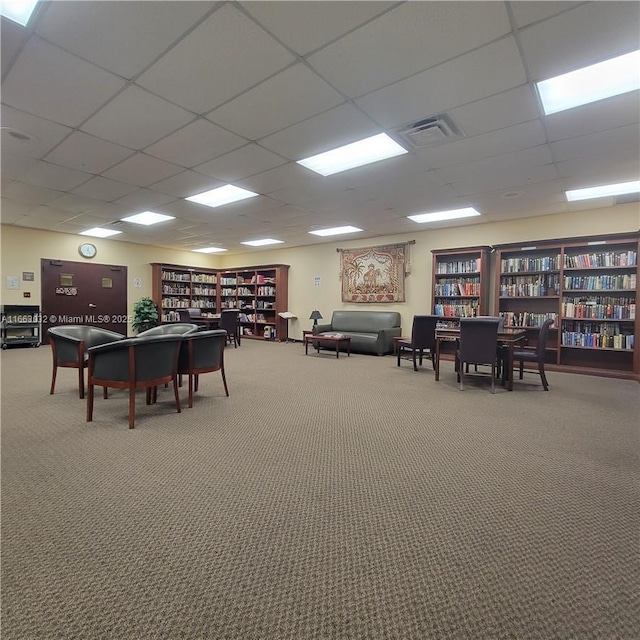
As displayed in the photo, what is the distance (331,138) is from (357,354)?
4.94 m

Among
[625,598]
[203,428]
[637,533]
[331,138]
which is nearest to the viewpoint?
[625,598]

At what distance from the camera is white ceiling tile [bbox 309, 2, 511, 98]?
202cm

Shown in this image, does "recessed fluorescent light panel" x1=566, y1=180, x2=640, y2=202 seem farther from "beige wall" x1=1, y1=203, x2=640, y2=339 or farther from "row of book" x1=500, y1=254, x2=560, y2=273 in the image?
"row of book" x1=500, y1=254, x2=560, y2=273

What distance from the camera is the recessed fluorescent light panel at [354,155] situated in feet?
12.3

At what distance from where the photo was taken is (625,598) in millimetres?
1296

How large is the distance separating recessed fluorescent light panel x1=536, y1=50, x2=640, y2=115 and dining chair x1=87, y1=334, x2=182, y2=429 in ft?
12.4

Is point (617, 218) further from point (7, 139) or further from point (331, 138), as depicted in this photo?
point (7, 139)

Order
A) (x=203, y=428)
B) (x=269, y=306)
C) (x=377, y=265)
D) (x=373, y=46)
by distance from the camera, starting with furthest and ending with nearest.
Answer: (x=269, y=306) → (x=377, y=265) → (x=203, y=428) → (x=373, y=46)

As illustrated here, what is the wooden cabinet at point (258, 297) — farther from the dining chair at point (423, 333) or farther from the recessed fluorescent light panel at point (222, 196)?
the dining chair at point (423, 333)

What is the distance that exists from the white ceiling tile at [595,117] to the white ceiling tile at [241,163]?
2727 millimetres

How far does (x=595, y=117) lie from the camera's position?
307cm

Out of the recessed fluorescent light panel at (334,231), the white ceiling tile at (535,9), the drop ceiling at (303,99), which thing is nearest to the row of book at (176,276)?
the recessed fluorescent light panel at (334,231)

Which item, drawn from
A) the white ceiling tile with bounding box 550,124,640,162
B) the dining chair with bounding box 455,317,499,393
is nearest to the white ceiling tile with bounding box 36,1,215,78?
the white ceiling tile with bounding box 550,124,640,162

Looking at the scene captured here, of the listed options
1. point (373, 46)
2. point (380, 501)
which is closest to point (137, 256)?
point (373, 46)
